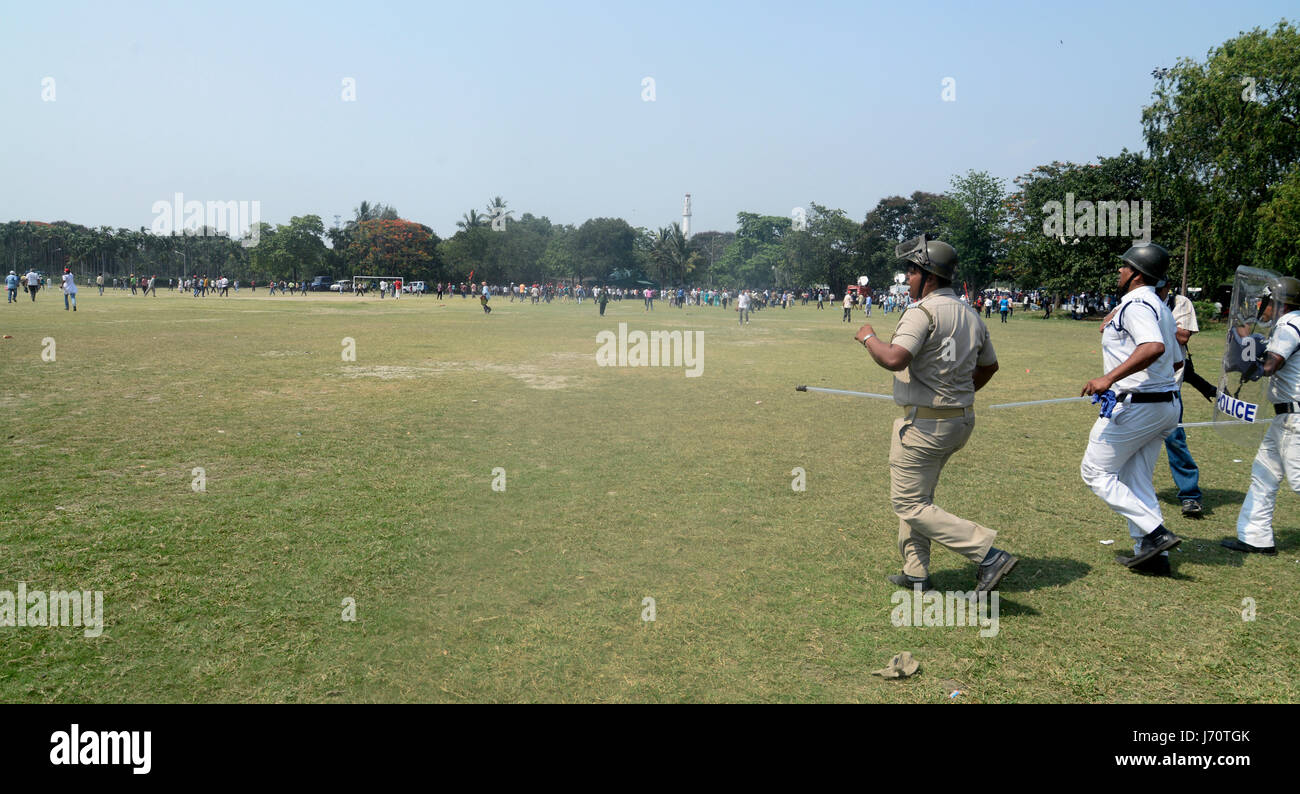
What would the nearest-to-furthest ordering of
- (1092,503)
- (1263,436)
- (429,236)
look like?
(1263,436) < (1092,503) < (429,236)

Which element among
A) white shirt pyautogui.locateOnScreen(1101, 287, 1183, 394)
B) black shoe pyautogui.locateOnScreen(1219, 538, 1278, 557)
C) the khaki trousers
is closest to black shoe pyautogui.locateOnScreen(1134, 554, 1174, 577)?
black shoe pyautogui.locateOnScreen(1219, 538, 1278, 557)

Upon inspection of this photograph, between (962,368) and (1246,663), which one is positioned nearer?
(1246,663)

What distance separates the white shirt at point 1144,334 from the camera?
→ 17.0 feet

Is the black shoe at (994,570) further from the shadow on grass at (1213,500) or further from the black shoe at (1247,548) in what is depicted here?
the shadow on grass at (1213,500)

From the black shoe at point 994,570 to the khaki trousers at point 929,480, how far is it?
6cm

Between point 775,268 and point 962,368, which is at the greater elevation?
point 775,268

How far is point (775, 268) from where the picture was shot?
100 metres

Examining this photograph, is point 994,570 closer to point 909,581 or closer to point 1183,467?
point 909,581

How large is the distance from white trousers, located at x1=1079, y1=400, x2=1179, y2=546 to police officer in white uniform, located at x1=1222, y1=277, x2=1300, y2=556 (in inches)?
37.3

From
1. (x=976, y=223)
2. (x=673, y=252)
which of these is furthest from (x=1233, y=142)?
(x=673, y=252)

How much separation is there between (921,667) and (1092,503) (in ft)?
13.6
